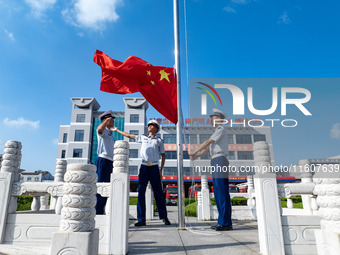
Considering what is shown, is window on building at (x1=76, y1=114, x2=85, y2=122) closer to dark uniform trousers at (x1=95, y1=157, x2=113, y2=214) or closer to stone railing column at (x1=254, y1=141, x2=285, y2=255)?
dark uniform trousers at (x1=95, y1=157, x2=113, y2=214)

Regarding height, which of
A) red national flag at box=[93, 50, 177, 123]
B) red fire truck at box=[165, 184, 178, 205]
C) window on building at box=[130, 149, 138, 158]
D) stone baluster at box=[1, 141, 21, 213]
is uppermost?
window on building at box=[130, 149, 138, 158]

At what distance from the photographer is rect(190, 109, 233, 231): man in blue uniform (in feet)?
11.6

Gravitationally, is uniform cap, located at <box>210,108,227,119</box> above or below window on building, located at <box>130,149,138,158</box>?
below

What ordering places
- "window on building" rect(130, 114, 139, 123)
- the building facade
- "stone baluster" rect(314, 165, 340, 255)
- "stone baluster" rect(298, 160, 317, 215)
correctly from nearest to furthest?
"stone baluster" rect(314, 165, 340, 255) → "stone baluster" rect(298, 160, 317, 215) → the building facade → "window on building" rect(130, 114, 139, 123)

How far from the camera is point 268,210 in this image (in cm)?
231

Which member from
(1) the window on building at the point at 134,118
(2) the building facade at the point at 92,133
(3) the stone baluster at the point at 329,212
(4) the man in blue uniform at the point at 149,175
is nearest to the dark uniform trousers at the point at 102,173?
(4) the man in blue uniform at the point at 149,175

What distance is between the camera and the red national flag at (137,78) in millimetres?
4438

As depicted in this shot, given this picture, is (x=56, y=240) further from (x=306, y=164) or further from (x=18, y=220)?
(x=306, y=164)

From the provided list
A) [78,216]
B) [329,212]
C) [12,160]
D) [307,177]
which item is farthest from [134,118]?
[329,212]

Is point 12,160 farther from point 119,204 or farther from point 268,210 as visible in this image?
point 268,210

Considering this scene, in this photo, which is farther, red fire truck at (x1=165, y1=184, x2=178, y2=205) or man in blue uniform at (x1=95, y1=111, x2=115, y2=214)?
red fire truck at (x1=165, y1=184, x2=178, y2=205)

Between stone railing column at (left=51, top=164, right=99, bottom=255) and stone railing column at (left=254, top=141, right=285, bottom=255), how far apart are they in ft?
5.37

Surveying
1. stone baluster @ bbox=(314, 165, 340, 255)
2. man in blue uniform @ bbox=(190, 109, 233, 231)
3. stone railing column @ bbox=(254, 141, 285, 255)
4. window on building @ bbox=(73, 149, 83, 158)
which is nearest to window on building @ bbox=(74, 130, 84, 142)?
window on building @ bbox=(73, 149, 83, 158)

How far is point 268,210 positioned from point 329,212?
0.66m
